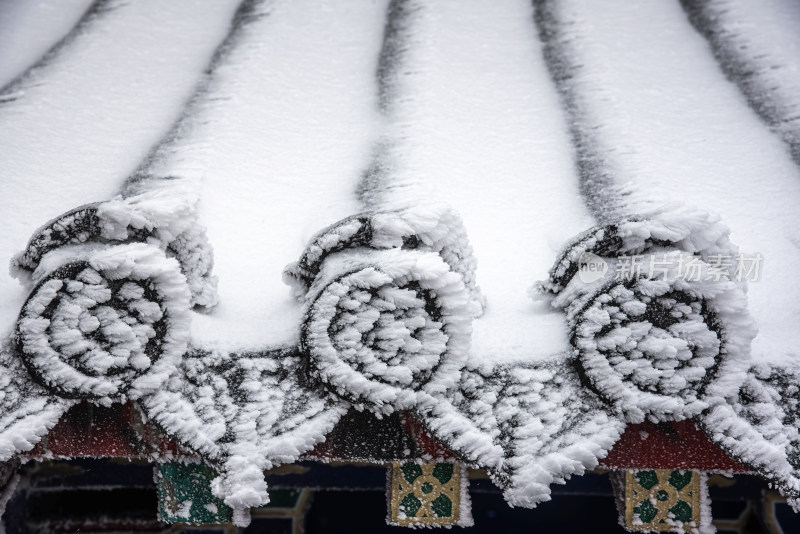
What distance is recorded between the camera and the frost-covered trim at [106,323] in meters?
0.65

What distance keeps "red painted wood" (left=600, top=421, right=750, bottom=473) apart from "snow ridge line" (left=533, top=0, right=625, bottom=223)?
29 centimetres

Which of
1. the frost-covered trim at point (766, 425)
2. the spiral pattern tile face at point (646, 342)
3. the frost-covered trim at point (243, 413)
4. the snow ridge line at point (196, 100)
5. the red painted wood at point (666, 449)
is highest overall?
the snow ridge line at point (196, 100)

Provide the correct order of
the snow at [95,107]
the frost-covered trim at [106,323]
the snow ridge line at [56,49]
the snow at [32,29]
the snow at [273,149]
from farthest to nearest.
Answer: the snow at [32,29] → the snow ridge line at [56,49] → the snow at [95,107] → the snow at [273,149] → the frost-covered trim at [106,323]

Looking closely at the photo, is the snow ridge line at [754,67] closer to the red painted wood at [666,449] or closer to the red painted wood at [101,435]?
A: the red painted wood at [666,449]

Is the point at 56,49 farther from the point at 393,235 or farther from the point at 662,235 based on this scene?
the point at 662,235

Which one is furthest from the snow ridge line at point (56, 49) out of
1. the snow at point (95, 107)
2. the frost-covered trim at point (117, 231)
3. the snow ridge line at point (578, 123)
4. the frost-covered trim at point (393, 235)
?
the snow ridge line at point (578, 123)

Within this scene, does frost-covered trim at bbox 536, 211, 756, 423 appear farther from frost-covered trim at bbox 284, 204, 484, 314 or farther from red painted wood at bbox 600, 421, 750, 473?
frost-covered trim at bbox 284, 204, 484, 314

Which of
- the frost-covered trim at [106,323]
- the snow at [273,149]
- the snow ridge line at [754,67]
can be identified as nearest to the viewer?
the frost-covered trim at [106,323]

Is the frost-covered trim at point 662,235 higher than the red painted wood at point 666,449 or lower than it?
higher

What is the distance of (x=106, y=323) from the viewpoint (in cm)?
66

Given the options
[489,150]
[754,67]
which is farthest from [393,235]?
[754,67]

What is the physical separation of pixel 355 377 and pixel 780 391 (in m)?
0.52

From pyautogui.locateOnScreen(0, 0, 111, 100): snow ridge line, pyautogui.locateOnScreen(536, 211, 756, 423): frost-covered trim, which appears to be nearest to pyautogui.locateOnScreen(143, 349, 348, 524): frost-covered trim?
pyautogui.locateOnScreen(536, 211, 756, 423): frost-covered trim

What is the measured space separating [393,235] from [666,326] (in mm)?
342
